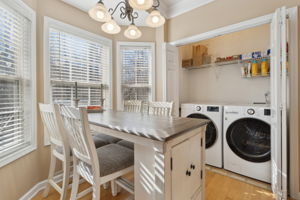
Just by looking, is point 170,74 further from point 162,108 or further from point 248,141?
point 248,141

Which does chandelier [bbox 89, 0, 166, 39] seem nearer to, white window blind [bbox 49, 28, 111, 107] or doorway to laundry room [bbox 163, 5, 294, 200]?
white window blind [bbox 49, 28, 111, 107]

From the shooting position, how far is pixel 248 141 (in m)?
1.96

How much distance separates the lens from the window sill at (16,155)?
1.32 metres

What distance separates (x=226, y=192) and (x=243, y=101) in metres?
1.68

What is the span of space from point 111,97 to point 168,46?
1.42m

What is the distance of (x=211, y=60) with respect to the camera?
301cm

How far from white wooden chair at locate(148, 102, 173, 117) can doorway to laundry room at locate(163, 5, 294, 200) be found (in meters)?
0.76

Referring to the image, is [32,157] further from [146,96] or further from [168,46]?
[168,46]

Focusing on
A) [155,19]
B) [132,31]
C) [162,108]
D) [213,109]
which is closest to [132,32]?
[132,31]

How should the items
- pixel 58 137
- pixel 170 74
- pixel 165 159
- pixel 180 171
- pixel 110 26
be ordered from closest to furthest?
pixel 165 159 < pixel 180 171 < pixel 58 137 < pixel 110 26 < pixel 170 74

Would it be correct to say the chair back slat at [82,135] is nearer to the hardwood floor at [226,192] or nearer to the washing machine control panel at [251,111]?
the hardwood floor at [226,192]

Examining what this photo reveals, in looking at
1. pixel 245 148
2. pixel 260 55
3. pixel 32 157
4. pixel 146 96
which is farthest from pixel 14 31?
pixel 260 55

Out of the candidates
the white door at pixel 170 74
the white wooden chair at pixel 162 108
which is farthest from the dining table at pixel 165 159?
the white door at pixel 170 74

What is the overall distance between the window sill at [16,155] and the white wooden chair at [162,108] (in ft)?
5.00
